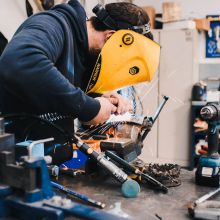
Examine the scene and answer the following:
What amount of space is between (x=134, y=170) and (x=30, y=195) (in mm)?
509

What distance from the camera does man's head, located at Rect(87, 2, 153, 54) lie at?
1211 mm

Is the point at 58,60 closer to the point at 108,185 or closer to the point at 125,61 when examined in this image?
the point at 125,61

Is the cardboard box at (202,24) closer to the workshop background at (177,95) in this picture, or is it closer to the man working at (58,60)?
the workshop background at (177,95)

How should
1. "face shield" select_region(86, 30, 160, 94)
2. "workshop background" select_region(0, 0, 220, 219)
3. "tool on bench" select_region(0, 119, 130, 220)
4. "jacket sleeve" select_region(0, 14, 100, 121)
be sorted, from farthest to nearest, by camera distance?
"workshop background" select_region(0, 0, 220, 219)
"face shield" select_region(86, 30, 160, 94)
"jacket sleeve" select_region(0, 14, 100, 121)
"tool on bench" select_region(0, 119, 130, 220)

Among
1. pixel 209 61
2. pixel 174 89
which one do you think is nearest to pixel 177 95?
pixel 174 89

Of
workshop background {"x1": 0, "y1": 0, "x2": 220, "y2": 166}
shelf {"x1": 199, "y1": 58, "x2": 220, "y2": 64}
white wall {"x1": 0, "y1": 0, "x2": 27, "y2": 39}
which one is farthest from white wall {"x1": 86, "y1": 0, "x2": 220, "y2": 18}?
white wall {"x1": 0, "y1": 0, "x2": 27, "y2": 39}

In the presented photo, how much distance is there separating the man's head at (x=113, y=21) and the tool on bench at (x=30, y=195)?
0.74 meters

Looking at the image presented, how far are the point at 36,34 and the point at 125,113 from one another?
48cm

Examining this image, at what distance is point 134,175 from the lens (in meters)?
1.06

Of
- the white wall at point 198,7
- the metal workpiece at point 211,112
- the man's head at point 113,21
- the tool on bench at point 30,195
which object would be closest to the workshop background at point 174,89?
the white wall at point 198,7

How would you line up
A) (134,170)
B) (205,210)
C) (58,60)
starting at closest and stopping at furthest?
(205,210), (134,170), (58,60)

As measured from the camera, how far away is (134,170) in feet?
3.39

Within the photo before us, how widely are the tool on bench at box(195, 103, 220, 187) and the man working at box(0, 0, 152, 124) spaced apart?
316 mm

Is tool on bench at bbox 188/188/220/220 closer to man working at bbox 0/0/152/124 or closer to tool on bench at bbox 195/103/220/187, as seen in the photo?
tool on bench at bbox 195/103/220/187
